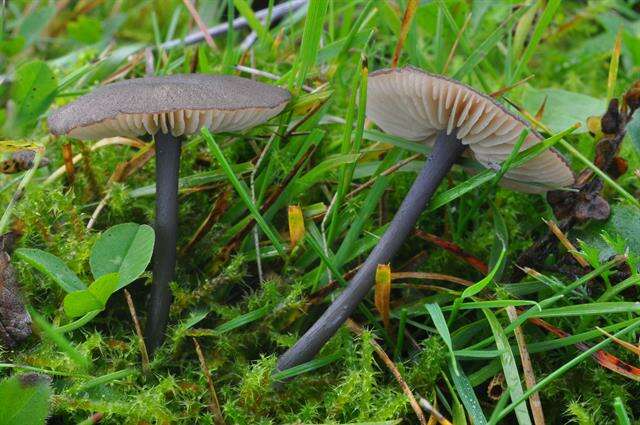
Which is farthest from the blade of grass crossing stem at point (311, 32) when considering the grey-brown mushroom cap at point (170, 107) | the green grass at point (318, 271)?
the grey-brown mushroom cap at point (170, 107)

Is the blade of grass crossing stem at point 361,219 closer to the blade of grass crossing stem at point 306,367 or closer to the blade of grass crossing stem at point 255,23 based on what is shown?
the blade of grass crossing stem at point 306,367

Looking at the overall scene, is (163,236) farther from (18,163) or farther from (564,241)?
(564,241)

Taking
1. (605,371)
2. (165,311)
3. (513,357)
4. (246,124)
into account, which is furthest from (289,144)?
(605,371)

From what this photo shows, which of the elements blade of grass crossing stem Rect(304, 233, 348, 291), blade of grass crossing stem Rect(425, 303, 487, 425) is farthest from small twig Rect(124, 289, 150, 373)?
blade of grass crossing stem Rect(425, 303, 487, 425)

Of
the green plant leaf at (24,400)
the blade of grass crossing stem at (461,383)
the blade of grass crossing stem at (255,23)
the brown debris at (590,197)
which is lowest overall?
the blade of grass crossing stem at (461,383)

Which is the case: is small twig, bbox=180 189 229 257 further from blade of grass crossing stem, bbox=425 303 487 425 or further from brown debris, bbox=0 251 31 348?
blade of grass crossing stem, bbox=425 303 487 425
